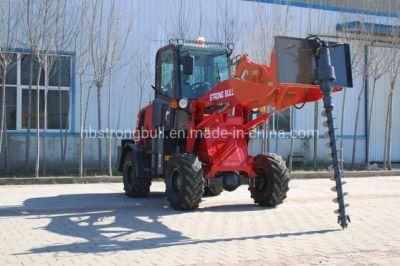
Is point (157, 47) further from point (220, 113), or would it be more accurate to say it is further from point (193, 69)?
point (220, 113)

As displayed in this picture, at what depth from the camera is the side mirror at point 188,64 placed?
11.3 meters

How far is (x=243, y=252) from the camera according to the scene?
7324 mm

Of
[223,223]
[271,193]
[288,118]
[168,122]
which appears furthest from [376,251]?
[288,118]

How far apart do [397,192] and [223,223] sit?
7057 millimetres

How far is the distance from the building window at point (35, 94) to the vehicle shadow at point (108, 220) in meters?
6.50

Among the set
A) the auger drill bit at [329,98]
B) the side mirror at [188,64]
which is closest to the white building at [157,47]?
the side mirror at [188,64]

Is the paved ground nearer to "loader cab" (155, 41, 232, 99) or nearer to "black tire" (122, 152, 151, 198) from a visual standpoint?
"black tire" (122, 152, 151, 198)

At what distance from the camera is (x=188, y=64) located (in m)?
11.4

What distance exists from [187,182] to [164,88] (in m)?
2.89

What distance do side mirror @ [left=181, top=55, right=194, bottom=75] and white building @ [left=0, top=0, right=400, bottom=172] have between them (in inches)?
295

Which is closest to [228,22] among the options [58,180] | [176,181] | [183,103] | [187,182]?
[58,180]

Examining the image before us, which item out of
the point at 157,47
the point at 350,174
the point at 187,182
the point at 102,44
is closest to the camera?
the point at 187,182

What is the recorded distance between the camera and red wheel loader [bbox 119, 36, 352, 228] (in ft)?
29.4

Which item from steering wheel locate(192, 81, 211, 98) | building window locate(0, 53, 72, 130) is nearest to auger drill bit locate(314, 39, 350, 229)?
steering wheel locate(192, 81, 211, 98)
